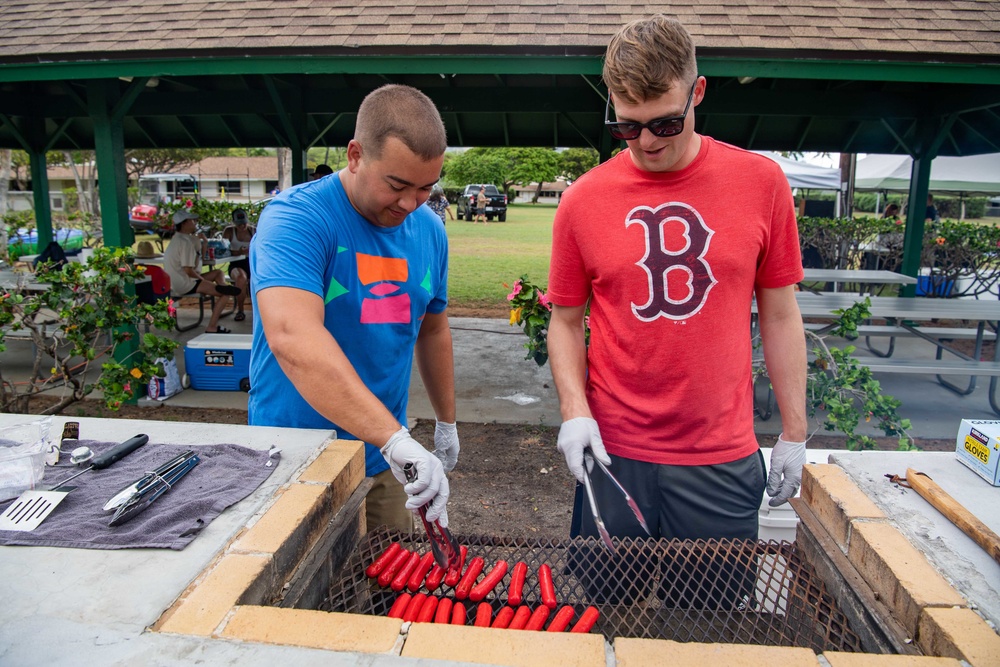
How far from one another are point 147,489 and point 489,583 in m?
0.88

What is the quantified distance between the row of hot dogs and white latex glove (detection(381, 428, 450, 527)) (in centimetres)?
16

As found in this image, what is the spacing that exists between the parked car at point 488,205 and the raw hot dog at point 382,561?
29.8 meters

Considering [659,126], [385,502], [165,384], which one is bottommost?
[165,384]

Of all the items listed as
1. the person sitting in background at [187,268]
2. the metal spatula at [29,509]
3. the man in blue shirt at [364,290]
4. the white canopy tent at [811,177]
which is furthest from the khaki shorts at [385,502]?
the white canopy tent at [811,177]

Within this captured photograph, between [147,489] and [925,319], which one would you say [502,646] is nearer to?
[147,489]

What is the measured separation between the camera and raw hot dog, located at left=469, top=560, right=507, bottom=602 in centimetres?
167

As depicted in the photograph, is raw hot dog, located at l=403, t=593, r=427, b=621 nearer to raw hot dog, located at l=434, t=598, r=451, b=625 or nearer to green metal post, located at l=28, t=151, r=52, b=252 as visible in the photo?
raw hot dog, located at l=434, t=598, r=451, b=625

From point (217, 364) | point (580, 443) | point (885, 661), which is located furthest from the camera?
point (217, 364)

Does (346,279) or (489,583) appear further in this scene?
(346,279)

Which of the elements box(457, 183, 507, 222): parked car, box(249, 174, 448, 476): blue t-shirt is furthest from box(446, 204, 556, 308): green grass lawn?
box(249, 174, 448, 476): blue t-shirt

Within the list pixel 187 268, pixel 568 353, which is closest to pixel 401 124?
pixel 568 353

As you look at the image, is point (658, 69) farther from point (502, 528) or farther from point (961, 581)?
point (502, 528)

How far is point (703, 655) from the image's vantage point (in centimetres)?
121

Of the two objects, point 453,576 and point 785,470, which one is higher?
point 785,470
